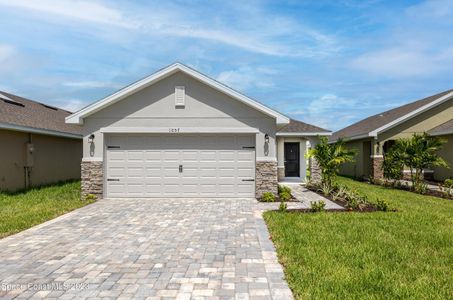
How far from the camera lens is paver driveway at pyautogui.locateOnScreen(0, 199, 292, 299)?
4484mm

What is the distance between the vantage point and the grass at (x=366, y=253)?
4.44m

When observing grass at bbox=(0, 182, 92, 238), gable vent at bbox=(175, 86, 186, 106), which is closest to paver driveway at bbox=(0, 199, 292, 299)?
grass at bbox=(0, 182, 92, 238)

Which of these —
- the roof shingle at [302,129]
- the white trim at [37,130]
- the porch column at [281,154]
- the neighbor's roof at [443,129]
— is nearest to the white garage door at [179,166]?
the white trim at [37,130]

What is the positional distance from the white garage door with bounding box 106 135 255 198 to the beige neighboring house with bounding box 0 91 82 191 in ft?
15.1

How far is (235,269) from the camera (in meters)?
5.25

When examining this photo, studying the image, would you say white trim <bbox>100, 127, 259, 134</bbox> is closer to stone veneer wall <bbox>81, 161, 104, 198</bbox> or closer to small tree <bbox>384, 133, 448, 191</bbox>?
stone veneer wall <bbox>81, 161, 104, 198</bbox>

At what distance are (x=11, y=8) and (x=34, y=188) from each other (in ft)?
27.1

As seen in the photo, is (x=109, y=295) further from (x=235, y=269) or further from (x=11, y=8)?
(x=11, y=8)

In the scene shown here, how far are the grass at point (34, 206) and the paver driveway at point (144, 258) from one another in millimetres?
588

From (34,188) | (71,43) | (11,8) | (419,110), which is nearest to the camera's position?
(11,8)

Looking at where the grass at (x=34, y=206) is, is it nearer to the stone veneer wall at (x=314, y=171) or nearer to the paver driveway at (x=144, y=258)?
the paver driveway at (x=144, y=258)

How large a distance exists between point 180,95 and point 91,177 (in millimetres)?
4537

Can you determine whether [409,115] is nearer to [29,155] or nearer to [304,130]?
[304,130]

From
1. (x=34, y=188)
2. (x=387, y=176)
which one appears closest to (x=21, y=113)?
(x=34, y=188)
